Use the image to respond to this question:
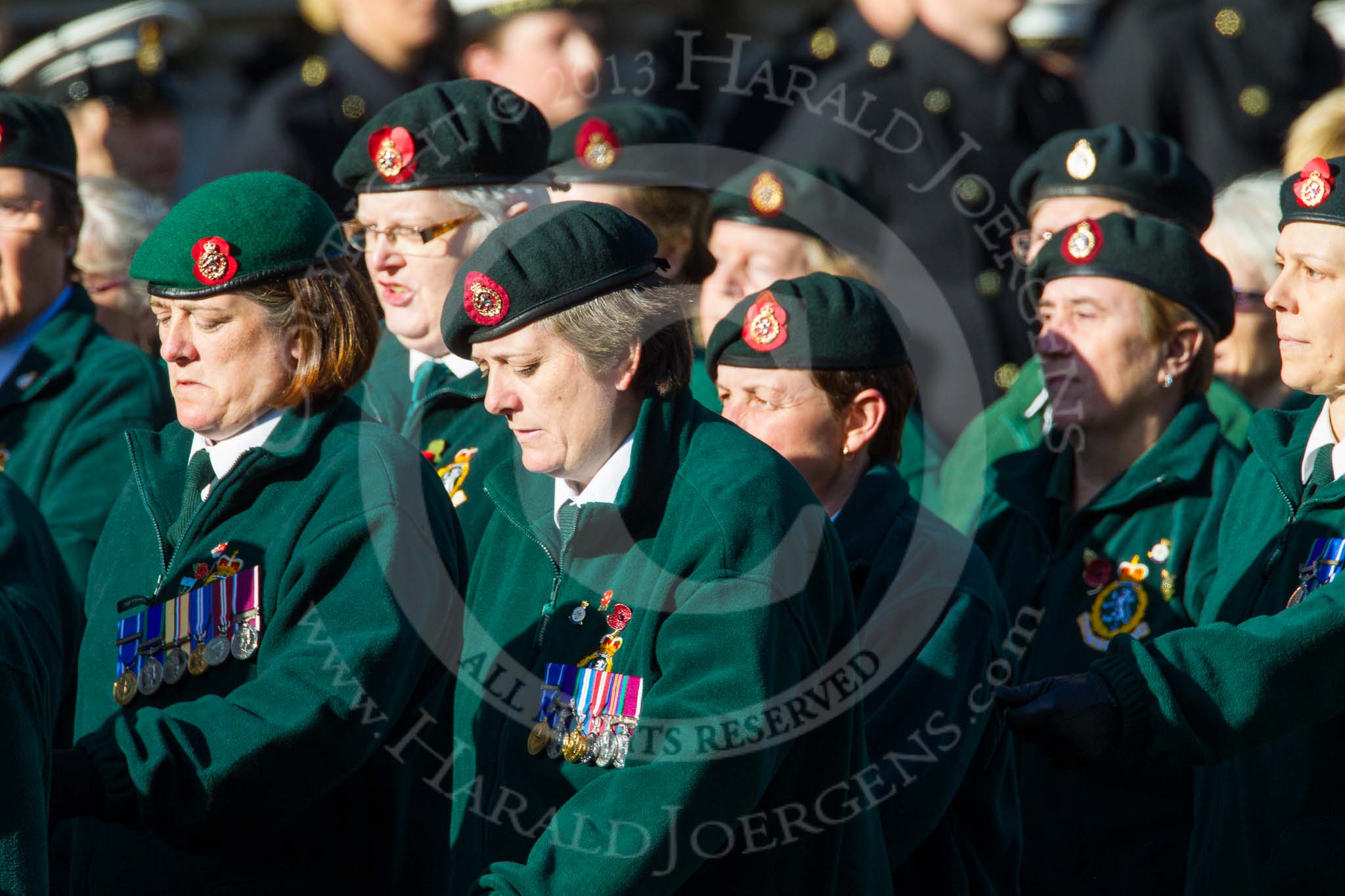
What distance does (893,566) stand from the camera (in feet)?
13.0

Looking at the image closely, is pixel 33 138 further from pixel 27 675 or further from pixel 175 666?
pixel 27 675

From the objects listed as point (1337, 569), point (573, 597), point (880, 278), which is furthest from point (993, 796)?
point (880, 278)

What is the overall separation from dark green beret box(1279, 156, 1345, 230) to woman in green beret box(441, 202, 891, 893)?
4.58 ft

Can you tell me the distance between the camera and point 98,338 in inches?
209

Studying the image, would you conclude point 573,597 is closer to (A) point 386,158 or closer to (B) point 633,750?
(B) point 633,750

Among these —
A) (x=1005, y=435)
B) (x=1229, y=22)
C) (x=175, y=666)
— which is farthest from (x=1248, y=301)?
(x=175, y=666)

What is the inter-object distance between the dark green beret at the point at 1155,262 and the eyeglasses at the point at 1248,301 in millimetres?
761

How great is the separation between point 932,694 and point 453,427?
1.40 metres

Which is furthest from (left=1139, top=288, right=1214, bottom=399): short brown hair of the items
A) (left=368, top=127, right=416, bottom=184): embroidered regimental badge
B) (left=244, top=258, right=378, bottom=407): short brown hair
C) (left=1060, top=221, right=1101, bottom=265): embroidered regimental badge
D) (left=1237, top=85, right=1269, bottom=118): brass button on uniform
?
(left=1237, top=85, right=1269, bottom=118): brass button on uniform

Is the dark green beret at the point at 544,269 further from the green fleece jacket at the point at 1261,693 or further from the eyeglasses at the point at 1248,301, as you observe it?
the eyeglasses at the point at 1248,301

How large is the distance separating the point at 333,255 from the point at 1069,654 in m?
2.02

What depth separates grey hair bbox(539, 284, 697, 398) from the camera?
340 cm

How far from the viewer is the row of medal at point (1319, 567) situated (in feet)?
12.4

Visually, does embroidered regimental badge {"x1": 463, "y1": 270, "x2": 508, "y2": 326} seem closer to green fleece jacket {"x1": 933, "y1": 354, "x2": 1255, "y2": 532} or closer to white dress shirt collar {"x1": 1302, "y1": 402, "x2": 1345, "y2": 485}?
white dress shirt collar {"x1": 1302, "y1": 402, "x2": 1345, "y2": 485}
